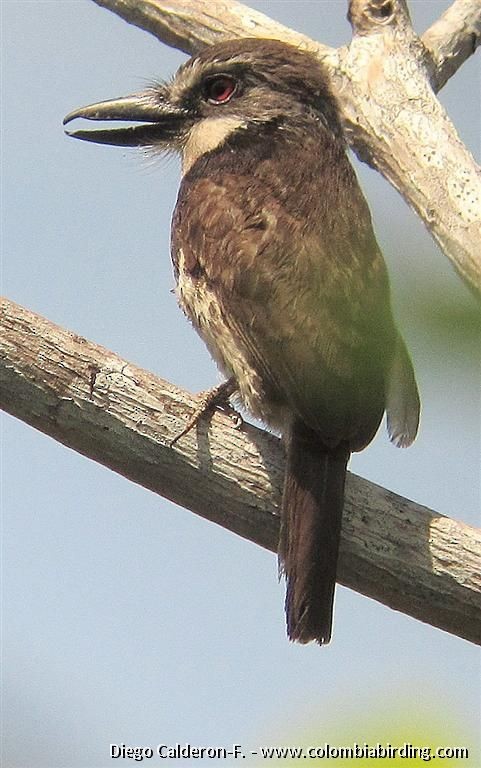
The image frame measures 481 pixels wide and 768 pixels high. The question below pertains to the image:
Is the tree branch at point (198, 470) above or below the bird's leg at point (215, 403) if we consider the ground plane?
below

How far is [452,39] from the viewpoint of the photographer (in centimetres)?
415

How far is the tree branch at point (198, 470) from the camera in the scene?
248 centimetres

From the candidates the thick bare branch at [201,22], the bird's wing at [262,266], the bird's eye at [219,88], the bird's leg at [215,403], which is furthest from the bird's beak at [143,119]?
the bird's leg at [215,403]

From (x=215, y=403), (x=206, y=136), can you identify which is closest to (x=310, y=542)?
(x=215, y=403)

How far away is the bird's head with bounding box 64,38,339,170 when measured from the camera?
3.23 meters

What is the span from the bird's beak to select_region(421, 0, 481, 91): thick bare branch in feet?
3.62

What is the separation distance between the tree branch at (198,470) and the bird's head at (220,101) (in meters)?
0.98

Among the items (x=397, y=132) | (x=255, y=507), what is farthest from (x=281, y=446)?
(x=397, y=132)

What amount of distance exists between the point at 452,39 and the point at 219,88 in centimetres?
126

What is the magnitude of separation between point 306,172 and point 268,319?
2.14 feet

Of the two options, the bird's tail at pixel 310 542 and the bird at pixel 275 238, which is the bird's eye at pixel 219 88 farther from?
the bird's tail at pixel 310 542

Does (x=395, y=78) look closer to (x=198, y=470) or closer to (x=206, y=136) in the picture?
(x=206, y=136)

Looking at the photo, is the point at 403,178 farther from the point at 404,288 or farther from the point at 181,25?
the point at 404,288

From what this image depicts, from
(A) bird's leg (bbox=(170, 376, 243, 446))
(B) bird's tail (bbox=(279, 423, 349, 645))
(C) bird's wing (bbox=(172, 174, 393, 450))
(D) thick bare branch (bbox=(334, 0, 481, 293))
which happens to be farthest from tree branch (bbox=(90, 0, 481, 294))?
(B) bird's tail (bbox=(279, 423, 349, 645))
